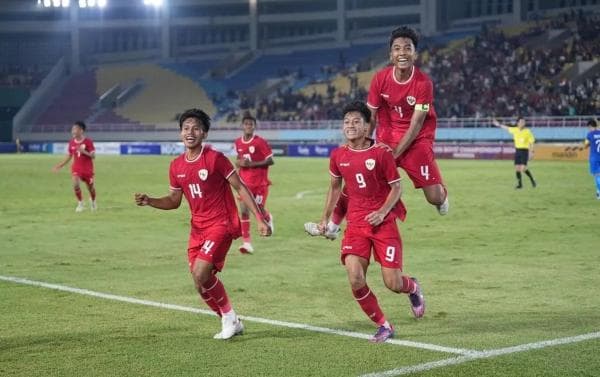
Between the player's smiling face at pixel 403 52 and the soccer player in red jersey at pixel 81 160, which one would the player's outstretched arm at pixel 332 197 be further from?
the soccer player in red jersey at pixel 81 160

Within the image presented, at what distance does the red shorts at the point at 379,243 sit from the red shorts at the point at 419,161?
6.33 ft

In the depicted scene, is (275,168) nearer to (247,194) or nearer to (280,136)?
(280,136)

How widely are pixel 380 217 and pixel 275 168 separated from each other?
3417cm

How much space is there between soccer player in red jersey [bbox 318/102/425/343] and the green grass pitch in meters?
0.44

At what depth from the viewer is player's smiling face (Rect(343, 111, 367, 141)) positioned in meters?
7.81

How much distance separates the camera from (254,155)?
1521 centimetres

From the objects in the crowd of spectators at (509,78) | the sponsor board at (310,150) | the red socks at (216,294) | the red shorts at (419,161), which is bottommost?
the sponsor board at (310,150)

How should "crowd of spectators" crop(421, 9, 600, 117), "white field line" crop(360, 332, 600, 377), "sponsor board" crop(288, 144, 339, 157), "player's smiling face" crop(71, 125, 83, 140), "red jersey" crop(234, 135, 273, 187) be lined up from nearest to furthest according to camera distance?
"white field line" crop(360, 332, 600, 377) → "red jersey" crop(234, 135, 273, 187) → "player's smiling face" crop(71, 125, 83, 140) → "crowd of spectators" crop(421, 9, 600, 117) → "sponsor board" crop(288, 144, 339, 157)

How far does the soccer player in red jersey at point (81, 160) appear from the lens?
22.3 metres

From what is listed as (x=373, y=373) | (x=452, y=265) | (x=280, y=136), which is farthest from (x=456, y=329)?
(x=280, y=136)

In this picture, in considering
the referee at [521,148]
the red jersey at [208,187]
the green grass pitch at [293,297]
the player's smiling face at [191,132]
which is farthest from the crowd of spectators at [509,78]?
the player's smiling face at [191,132]

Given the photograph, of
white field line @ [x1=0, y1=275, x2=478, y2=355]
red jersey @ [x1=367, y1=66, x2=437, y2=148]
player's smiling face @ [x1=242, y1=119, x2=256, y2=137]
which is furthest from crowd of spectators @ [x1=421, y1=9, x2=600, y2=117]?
white field line @ [x1=0, y1=275, x2=478, y2=355]

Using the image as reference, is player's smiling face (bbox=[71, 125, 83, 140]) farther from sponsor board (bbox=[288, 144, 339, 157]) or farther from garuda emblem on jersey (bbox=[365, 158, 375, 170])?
sponsor board (bbox=[288, 144, 339, 157])

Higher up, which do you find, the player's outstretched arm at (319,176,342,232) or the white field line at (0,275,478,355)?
the player's outstretched arm at (319,176,342,232)
